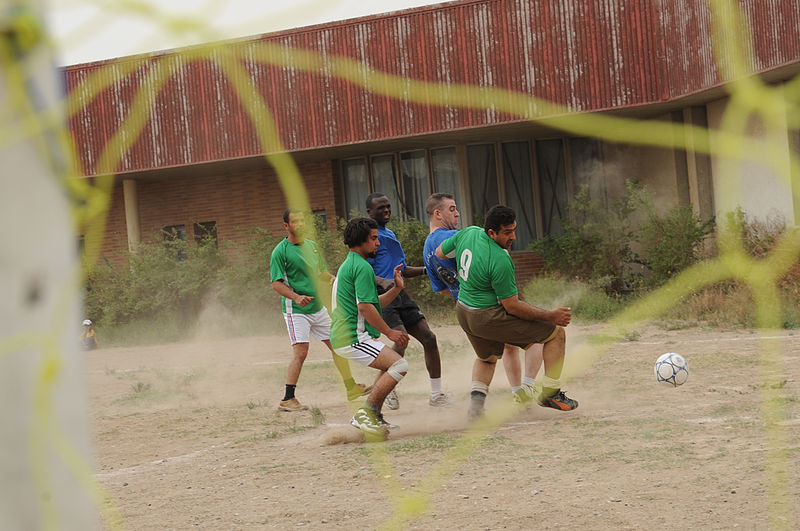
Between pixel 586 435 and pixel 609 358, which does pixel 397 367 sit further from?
pixel 609 358

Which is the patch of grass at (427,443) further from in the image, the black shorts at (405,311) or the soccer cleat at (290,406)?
the soccer cleat at (290,406)

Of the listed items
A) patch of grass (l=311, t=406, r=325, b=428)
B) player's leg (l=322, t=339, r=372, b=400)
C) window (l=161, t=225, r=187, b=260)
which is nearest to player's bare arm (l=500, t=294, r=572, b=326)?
player's leg (l=322, t=339, r=372, b=400)

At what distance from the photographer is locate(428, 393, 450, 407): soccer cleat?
298 inches

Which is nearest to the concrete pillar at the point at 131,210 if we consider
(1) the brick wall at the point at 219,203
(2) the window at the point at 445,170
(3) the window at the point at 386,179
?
(1) the brick wall at the point at 219,203

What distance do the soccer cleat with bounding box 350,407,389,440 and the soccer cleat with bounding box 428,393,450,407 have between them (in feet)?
4.69

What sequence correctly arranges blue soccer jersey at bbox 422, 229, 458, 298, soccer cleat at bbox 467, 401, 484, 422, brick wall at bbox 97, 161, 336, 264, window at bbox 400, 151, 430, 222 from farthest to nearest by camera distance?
brick wall at bbox 97, 161, 336, 264
window at bbox 400, 151, 430, 222
blue soccer jersey at bbox 422, 229, 458, 298
soccer cleat at bbox 467, 401, 484, 422

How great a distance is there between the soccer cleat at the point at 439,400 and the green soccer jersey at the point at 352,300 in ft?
4.60

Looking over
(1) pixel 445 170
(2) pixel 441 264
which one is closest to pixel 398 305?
(2) pixel 441 264

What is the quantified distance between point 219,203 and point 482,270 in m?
15.7

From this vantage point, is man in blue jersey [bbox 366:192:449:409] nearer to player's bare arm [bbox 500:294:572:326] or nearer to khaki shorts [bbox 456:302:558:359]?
khaki shorts [bbox 456:302:558:359]

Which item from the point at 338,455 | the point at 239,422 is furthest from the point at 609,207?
the point at 338,455

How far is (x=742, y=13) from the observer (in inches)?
523

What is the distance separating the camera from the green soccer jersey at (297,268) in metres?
7.84

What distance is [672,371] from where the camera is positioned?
7000 millimetres
